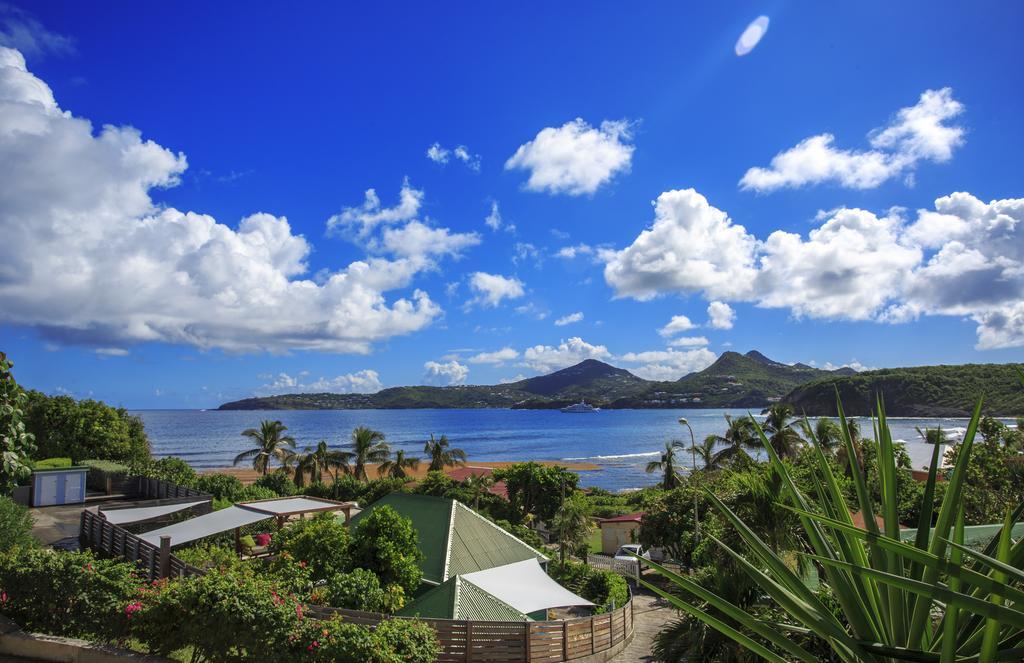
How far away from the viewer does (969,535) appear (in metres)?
22.6

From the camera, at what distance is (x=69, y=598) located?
9.97 m

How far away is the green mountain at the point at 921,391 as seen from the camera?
3950 inches

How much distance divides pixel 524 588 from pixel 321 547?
533cm

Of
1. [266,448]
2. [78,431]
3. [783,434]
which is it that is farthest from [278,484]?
[783,434]

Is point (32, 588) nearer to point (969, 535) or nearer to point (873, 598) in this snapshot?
point (873, 598)

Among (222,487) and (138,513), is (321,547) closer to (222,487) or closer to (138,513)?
(138,513)

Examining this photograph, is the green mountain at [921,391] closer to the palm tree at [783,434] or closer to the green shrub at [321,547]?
the palm tree at [783,434]

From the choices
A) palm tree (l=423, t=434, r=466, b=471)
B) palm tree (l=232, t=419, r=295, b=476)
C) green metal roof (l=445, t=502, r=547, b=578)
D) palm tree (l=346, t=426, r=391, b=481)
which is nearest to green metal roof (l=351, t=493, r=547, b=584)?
green metal roof (l=445, t=502, r=547, b=578)

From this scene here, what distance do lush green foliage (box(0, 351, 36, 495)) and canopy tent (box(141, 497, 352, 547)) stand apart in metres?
7.07

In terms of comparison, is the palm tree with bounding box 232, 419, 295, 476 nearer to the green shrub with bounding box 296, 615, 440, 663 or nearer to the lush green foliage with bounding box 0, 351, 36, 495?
the lush green foliage with bounding box 0, 351, 36, 495

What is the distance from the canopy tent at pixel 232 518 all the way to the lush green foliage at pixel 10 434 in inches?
278

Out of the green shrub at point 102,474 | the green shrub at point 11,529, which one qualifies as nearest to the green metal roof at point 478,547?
the green shrub at point 11,529

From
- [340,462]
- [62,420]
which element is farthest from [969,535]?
[62,420]

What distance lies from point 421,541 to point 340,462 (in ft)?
127
